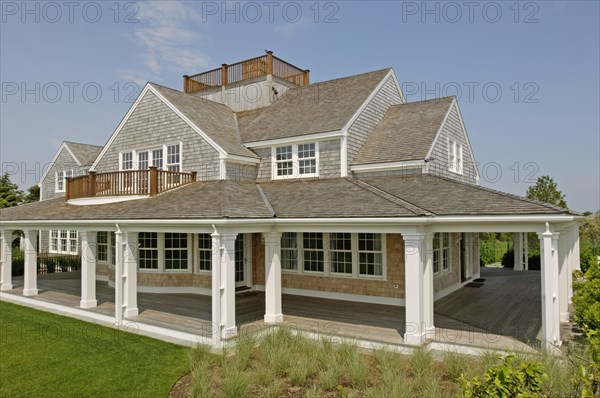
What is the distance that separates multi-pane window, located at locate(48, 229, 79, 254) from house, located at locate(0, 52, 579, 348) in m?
8.29

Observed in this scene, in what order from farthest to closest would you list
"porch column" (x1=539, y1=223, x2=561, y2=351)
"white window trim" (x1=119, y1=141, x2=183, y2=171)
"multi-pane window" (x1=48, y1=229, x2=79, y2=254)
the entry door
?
"multi-pane window" (x1=48, y1=229, x2=79, y2=254) < "white window trim" (x1=119, y1=141, x2=183, y2=171) < the entry door < "porch column" (x1=539, y1=223, x2=561, y2=351)

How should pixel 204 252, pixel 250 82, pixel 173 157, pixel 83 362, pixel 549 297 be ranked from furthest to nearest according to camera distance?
1. pixel 250 82
2. pixel 173 157
3. pixel 204 252
4. pixel 83 362
5. pixel 549 297

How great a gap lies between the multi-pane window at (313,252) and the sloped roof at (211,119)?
415cm

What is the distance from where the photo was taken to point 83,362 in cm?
923

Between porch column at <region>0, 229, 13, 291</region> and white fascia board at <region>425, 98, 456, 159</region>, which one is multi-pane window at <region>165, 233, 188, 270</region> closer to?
porch column at <region>0, 229, 13, 291</region>

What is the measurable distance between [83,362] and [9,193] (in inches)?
1428

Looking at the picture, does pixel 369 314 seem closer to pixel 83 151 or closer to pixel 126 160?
pixel 126 160

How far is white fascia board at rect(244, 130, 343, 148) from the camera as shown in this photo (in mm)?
14867

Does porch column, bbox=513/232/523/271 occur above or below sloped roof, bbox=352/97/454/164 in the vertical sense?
below

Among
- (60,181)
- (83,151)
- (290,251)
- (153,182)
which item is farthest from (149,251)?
(60,181)

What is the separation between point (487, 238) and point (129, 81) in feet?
122

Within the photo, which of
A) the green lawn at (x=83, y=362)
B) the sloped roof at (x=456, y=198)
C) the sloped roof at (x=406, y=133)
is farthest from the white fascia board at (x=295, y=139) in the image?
the green lawn at (x=83, y=362)

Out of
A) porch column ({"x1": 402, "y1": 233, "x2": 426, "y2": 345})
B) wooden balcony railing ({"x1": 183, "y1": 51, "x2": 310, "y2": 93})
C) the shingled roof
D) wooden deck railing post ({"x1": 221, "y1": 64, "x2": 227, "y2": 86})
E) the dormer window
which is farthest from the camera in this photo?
wooden deck railing post ({"x1": 221, "y1": 64, "x2": 227, "y2": 86})

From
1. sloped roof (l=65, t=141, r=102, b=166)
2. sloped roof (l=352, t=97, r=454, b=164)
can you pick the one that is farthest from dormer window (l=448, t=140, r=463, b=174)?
sloped roof (l=65, t=141, r=102, b=166)
